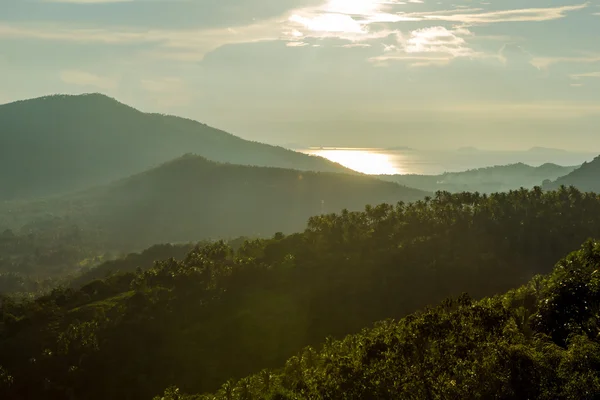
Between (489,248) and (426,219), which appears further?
(426,219)

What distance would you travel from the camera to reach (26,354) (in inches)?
4641

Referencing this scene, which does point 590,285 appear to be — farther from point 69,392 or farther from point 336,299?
point 69,392

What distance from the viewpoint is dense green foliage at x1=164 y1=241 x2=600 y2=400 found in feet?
151

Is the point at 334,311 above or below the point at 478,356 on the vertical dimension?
below

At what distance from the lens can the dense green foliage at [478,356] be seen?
45.9m

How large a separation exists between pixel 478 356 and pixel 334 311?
86.1 metres

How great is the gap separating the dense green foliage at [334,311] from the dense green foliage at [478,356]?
20 cm

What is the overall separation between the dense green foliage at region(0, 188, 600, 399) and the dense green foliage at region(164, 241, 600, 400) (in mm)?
203

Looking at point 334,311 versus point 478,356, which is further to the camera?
point 334,311

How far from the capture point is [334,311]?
138 m

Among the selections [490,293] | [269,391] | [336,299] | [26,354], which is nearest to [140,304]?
[26,354]

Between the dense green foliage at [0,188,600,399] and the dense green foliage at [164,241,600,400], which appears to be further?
the dense green foliage at [0,188,600,399]

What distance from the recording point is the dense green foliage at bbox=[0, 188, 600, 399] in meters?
57.7

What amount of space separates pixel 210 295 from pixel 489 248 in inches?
3609
